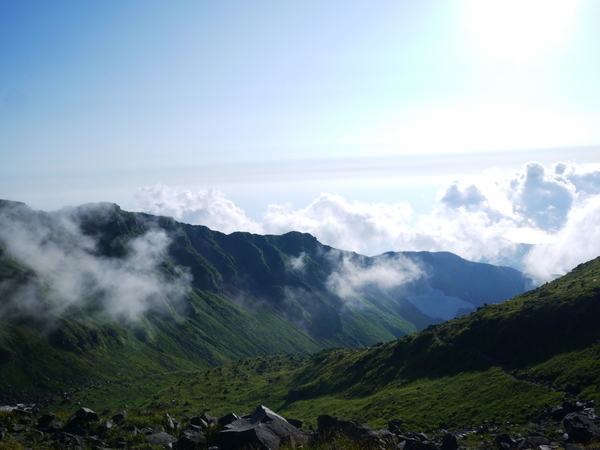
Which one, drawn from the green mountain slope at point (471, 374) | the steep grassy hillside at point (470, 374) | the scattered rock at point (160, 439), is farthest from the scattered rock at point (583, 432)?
the scattered rock at point (160, 439)

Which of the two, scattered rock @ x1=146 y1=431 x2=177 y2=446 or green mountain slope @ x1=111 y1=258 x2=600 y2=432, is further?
green mountain slope @ x1=111 y1=258 x2=600 y2=432

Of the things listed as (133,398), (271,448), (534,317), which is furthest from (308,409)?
(133,398)

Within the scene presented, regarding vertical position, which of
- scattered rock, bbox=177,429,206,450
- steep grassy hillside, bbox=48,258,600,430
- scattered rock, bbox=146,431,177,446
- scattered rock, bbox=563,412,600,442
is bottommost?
steep grassy hillside, bbox=48,258,600,430

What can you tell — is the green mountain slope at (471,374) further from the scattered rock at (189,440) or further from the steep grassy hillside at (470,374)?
the scattered rock at (189,440)

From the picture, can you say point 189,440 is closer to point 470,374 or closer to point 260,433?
point 260,433

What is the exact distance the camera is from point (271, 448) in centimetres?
2452

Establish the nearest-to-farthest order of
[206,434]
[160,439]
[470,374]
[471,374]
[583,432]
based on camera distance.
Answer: [206,434] → [160,439] → [583,432] → [471,374] → [470,374]

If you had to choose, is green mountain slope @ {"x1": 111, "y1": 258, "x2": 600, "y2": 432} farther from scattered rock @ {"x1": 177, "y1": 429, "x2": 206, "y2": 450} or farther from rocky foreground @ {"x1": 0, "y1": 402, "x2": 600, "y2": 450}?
scattered rock @ {"x1": 177, "y1": 429, "x2": 206, "y2": 450}

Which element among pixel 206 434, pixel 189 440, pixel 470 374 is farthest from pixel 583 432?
pixel 470 374

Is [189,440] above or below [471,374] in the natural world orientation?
above

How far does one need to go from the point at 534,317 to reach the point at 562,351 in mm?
14745

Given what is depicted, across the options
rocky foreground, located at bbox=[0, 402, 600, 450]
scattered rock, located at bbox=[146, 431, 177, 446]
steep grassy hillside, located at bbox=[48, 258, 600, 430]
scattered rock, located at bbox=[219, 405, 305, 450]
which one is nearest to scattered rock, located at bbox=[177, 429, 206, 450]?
rocky foreground, located at bbox=[0, 402, 600, 450]

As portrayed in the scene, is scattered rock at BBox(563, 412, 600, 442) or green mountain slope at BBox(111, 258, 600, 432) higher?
scattered rock at BBox(563, 412, 600, 442)

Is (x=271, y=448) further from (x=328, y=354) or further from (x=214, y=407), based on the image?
(x=328, y=354)
